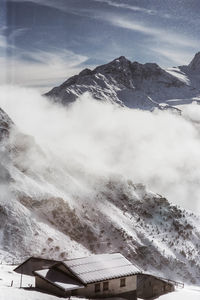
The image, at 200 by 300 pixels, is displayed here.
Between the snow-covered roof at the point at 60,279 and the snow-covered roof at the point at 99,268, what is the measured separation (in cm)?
73

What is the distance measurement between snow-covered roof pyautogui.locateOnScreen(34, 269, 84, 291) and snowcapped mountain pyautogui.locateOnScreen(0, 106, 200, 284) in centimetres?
2254

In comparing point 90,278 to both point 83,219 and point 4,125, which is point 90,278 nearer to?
point 83,219

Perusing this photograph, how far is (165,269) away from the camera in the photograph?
6888 centimetres

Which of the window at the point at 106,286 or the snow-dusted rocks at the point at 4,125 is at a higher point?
the snow-dusted rocks at the point at 4,125

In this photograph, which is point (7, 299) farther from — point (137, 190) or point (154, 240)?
→ point (137, 190)

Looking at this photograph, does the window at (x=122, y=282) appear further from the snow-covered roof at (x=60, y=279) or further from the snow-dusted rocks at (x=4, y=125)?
the snow-dusted rocks at (x=4, y=125)

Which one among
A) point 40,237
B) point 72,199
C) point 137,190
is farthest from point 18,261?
point 137,190

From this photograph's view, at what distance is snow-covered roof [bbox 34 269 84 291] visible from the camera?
33737 mm

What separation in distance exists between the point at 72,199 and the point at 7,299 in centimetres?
4936

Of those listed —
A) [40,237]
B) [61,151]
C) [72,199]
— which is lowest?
[40,237]

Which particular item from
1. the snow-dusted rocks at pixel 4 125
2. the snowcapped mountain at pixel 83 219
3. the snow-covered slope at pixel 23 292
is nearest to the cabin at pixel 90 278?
the snow-covered slope at pixel 23 292

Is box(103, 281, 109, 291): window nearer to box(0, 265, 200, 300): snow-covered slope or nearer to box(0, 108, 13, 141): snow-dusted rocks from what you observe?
box(0, 265, 200, 300): snow-covered slope

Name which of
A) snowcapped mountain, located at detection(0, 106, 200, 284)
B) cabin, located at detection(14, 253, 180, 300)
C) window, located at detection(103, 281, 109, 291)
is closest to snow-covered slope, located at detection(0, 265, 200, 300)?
cabin, located at detection(14, 253, 180, 300)

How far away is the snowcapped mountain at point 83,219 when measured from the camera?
206 ft
